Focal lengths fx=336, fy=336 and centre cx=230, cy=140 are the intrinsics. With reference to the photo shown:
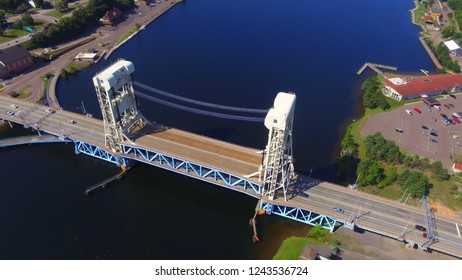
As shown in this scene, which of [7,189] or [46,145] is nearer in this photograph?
[7,189]

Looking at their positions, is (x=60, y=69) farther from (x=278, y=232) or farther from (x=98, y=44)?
(x=278, y=232)

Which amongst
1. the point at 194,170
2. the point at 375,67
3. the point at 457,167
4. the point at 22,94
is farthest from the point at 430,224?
the point at 22,94

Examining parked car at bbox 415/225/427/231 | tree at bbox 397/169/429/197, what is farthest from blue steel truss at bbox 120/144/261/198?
tree at bbox 397/169/429/197

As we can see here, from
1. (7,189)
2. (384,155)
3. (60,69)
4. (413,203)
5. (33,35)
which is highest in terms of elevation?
(33,35)

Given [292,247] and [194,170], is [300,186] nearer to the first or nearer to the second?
[292,247]

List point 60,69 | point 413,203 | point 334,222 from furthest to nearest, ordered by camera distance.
Answer: point 60,69 → point 413,203 → point 334,222

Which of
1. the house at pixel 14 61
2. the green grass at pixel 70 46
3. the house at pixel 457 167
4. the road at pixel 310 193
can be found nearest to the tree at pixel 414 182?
the road at pixel 310 193

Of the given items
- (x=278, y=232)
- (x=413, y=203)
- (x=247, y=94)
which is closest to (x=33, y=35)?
(x=247, y=94)
